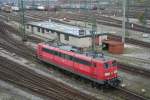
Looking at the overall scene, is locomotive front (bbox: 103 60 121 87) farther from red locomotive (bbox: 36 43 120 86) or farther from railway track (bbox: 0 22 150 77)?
railway track (bbox: 0 22 150 77)

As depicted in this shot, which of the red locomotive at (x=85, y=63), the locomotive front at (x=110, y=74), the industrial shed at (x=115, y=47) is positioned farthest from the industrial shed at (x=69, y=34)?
the locomotive front at (x=110, y=74)

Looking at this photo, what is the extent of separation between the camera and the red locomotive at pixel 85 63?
2777 cm

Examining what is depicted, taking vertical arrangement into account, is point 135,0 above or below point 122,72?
above

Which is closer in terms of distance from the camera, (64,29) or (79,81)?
(79,81)

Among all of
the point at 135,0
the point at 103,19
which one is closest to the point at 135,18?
the point at 103,19

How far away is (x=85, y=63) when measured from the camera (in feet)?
95.8

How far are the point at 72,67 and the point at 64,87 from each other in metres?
3.02

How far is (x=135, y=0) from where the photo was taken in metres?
119

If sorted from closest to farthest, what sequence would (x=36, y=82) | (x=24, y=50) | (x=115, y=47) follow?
(x=36, y=82) < (x=115, y=47) < (x=24, y=50)

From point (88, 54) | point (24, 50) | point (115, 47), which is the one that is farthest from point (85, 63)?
point (24, 50)

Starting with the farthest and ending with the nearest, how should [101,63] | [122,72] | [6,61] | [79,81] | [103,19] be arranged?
1. [103,19]
2. [6,61]
3. [122,72]
4. [79,81]
5. [101,63]

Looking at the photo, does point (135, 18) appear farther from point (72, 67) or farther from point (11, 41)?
point (72, 67)

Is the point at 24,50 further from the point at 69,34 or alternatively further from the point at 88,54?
the point at 88,54

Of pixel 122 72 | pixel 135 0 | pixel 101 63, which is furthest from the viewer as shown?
pixel 135 0
